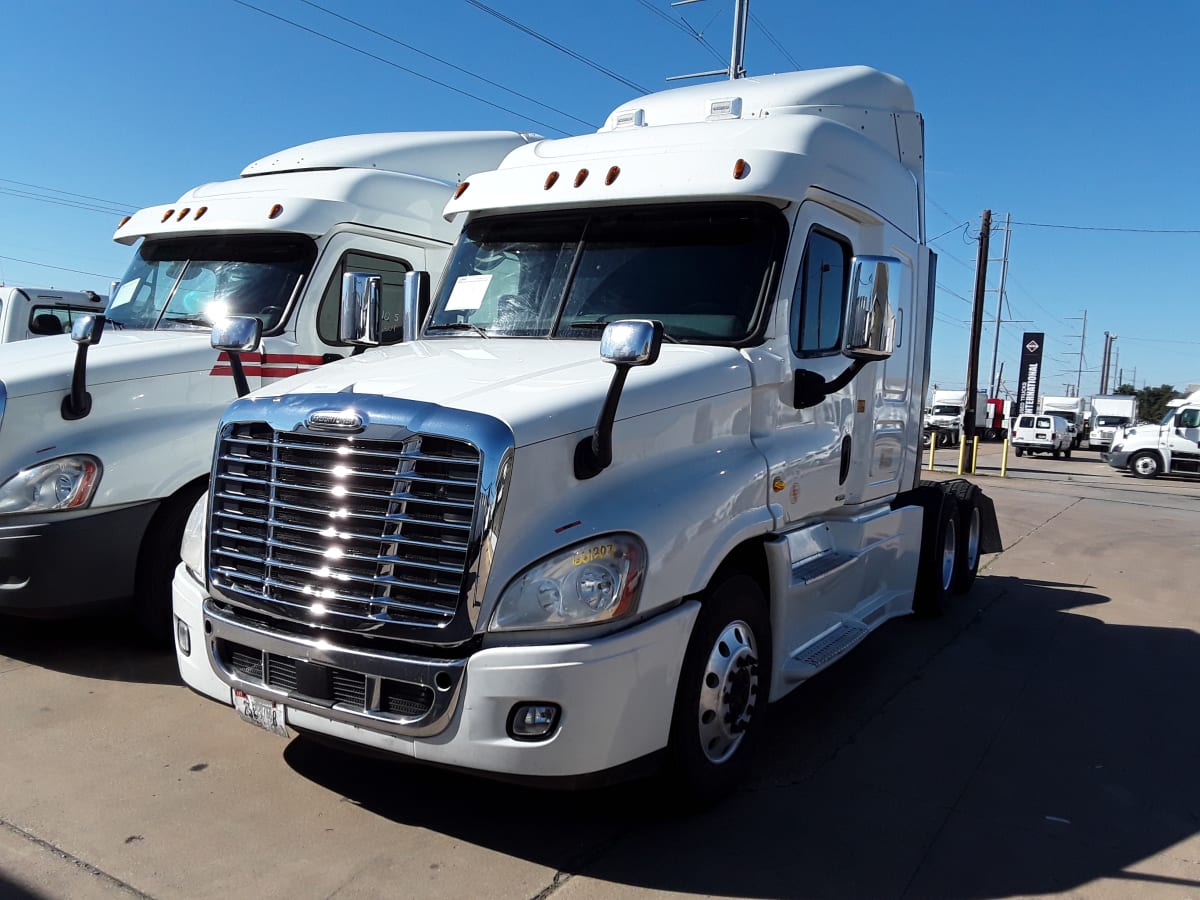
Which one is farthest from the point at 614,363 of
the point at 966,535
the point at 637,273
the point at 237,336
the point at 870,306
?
the point at 966,535

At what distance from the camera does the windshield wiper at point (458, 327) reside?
16.0ft

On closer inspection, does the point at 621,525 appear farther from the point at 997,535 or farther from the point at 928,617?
the point at 997,535

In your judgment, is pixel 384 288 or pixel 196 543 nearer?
pixel 196 543

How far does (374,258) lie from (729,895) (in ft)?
16.9

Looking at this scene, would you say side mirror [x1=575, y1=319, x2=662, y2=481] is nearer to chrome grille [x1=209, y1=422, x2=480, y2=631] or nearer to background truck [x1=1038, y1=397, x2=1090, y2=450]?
chrome grille [x1=209, y1=422, x2=480, y2=631]

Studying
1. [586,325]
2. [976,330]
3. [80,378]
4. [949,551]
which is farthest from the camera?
[976,330]

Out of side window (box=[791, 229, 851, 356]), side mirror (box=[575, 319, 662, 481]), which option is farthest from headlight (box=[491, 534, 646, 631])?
Answer: side window (box=[791, 229, 851, 356])

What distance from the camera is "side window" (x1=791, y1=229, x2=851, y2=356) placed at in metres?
4.72

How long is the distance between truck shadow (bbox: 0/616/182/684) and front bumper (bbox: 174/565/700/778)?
246 cm

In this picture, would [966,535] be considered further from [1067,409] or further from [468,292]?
[1067,409]

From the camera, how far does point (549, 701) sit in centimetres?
321

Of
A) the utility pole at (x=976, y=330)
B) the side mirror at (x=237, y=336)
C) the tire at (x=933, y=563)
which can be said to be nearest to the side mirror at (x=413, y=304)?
the side mirror at (x=237, y=336)

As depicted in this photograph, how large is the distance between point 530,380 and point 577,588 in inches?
36.1

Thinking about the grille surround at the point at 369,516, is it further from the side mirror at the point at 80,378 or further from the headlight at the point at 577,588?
the side mirror at the point at 80,378
